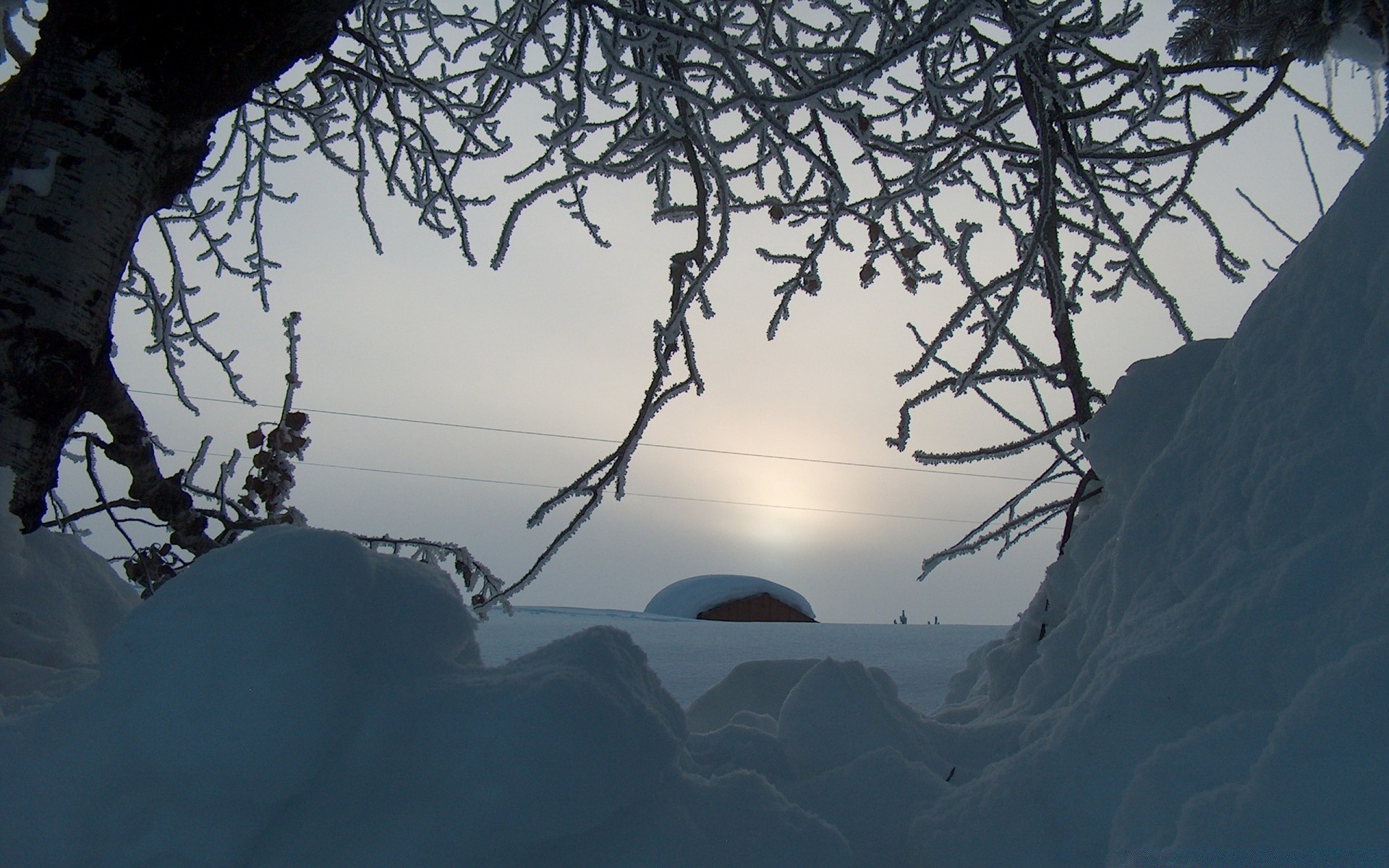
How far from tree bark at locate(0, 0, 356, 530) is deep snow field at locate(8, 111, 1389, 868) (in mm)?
649

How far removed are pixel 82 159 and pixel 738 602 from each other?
8.73 metres

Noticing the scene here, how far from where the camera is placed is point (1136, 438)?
124 centimetres

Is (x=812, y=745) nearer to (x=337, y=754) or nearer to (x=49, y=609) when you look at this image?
(x=337, y=754)

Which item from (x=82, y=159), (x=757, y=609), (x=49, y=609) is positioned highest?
(x=82, y=159)

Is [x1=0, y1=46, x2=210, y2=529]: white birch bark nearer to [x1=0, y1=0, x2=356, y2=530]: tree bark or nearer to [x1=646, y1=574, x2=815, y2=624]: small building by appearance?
[x1=0, y1=0, x2=356, y2=530]: tree bark

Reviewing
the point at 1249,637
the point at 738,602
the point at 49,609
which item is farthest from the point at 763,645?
the point at 738,602

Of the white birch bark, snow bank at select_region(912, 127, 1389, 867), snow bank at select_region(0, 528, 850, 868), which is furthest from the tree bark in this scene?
snow bank at select_region(912, 127, 1389, 867)

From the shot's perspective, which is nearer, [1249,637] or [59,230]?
[1249,637]

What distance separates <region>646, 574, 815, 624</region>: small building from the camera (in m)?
9.52

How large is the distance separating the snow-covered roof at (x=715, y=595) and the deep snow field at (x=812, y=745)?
8595mm

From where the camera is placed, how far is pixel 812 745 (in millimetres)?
1064

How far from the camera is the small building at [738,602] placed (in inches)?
375

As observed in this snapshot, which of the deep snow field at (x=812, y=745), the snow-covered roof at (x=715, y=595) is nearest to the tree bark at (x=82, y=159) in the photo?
the deep snow field at (x=812, y=745)

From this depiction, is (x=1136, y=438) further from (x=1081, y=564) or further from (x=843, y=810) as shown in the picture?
(x=843, y=810)
